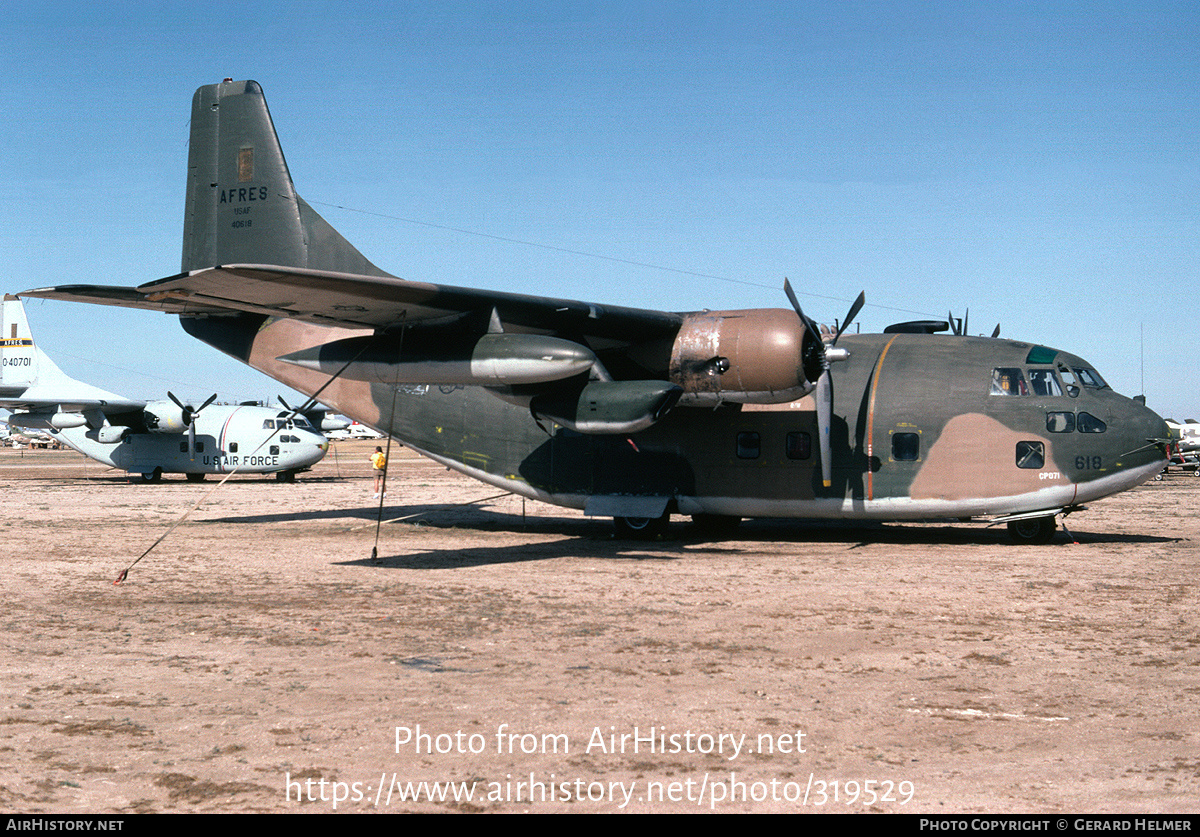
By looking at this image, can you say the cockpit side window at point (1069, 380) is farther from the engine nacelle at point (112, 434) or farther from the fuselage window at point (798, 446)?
the engine nacelle at point (112, 434)

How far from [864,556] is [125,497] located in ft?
83.0

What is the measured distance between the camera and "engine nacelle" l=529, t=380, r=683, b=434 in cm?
1550

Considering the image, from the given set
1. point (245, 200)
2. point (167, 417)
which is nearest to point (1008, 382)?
point (245, 200)

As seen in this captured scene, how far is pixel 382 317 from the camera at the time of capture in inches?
624

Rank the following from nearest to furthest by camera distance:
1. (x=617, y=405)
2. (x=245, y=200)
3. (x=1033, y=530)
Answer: (x=617, y=405)
(x=1033, y=530)
(x=245, y=200)

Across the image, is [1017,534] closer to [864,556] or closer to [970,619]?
[864,556]

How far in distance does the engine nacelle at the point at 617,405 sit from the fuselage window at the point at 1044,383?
21.9 ft

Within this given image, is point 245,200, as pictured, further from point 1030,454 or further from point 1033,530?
point 1033,530

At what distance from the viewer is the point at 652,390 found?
15.6 meters

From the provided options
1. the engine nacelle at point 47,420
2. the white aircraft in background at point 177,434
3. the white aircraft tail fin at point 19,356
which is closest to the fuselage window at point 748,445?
the white aircraft in background at point 177,434

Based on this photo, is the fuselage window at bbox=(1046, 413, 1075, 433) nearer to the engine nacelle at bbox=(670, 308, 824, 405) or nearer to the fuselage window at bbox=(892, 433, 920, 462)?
the fuselage window at bbox=(892, 433, 920, 462)

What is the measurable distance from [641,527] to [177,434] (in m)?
27.8
